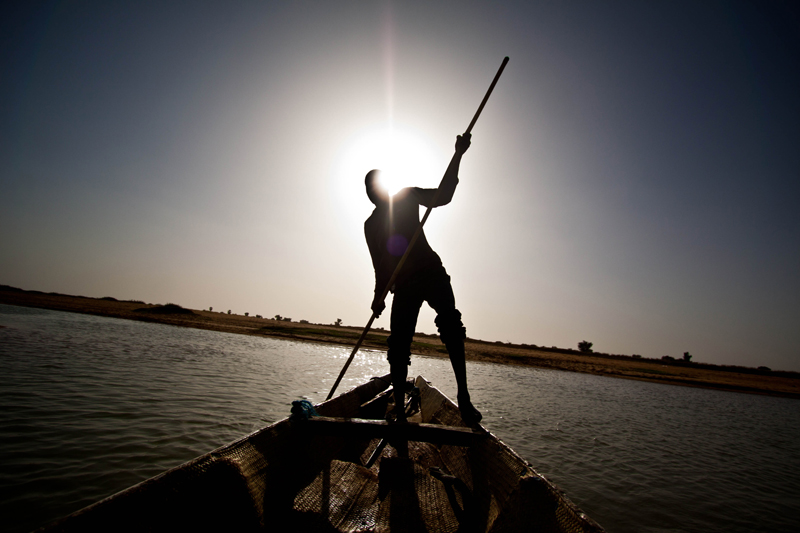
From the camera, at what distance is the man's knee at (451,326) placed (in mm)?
3145

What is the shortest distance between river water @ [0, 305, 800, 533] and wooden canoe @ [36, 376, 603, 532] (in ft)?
6.34

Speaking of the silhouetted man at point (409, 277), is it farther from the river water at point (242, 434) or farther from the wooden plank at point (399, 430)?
the river water at point (242, 434)

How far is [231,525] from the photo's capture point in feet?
5.49

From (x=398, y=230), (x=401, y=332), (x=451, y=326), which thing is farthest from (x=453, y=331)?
(x=398, y=230)

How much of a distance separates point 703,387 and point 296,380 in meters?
31.2

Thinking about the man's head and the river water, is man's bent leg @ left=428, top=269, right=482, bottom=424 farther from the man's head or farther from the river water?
the river water

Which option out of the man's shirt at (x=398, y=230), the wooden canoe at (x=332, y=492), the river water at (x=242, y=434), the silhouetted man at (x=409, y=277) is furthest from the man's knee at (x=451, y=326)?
the river water at (x=242, y=434)

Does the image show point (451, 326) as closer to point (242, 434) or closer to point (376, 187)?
point (376, 187)

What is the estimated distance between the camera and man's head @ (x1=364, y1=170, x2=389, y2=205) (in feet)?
12.3

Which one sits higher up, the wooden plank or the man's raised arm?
the man's raised arm

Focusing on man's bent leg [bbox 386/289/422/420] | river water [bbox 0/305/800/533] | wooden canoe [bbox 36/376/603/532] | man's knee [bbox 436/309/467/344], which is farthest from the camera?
river water [bbox 0/305/800/533]

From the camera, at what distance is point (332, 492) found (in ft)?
7.59

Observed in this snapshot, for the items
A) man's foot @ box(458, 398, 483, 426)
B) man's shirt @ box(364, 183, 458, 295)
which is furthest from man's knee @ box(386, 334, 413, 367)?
man's foot @ box(458, 398, 483, 426)

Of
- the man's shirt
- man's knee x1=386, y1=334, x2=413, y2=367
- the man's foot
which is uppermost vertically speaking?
the man's shirt
